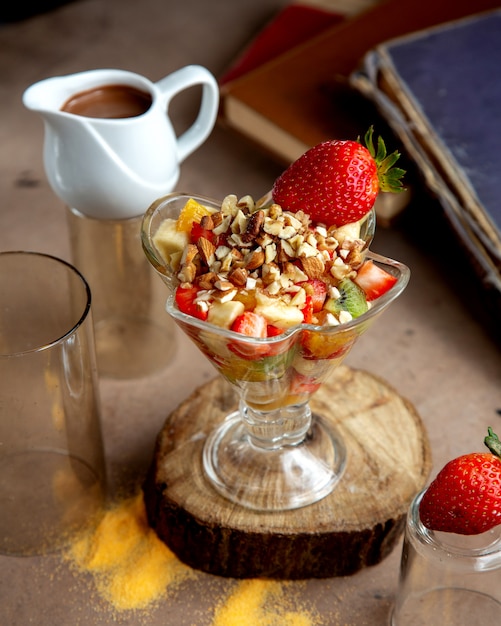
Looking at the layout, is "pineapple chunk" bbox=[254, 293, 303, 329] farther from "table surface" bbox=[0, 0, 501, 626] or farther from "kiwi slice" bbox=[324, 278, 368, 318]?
"table surface" bbox=[0, 0, 501, 626]

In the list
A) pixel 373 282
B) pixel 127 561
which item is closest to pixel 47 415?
pixel 127 561

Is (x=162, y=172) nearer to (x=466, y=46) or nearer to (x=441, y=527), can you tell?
(x=441, y=527)

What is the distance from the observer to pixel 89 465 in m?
1.13

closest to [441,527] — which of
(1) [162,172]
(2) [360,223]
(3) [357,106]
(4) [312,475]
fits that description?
(4) [312,475]

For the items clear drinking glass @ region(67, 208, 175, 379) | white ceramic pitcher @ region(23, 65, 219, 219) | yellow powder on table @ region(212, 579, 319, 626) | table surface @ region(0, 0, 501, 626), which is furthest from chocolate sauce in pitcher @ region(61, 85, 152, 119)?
yellow powder on table @ region(212, 579, 319, 626)

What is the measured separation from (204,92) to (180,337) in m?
0.36

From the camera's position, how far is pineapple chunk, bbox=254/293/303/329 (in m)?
0.85

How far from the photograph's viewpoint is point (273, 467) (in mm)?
1093

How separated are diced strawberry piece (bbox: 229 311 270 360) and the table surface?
1.12ft

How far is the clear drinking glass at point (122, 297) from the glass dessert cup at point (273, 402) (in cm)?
24

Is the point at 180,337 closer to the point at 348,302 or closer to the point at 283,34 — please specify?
the point at 348,302

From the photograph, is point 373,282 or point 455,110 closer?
point 373,282

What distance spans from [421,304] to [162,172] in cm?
49

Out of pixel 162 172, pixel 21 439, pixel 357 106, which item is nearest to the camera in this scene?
pixel 21 439
